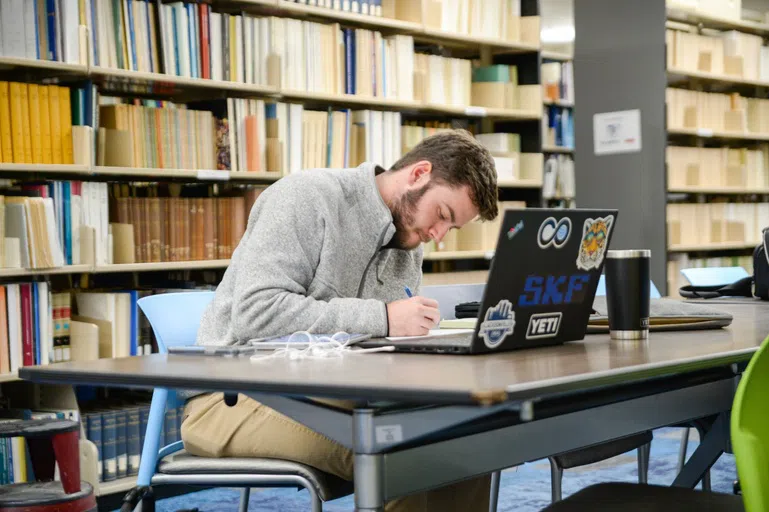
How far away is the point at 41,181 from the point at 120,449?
981 mm

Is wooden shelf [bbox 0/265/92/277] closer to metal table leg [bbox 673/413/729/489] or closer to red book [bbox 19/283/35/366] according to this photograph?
red book [bbox 19/283/35/366]

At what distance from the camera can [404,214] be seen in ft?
6.75

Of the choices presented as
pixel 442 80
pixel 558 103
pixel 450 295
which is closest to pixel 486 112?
pixel 442 80

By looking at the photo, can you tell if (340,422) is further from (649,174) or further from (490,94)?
(649,174)

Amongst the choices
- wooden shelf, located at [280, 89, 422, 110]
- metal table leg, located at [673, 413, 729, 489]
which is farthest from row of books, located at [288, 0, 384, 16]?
metal table leg, located at [673, 413, 729, 489]

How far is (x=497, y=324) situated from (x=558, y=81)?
6423 millimetres

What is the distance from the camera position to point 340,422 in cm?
115

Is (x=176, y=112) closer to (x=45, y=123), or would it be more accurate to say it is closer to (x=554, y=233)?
(x=45, y=123)

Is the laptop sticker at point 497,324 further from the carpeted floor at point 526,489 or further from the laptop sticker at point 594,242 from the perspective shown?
the carpeted floor at point 526,489

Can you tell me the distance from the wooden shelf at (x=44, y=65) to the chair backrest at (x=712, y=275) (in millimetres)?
2138

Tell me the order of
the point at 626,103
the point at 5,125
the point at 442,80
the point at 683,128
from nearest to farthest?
the point at 5,125, the point at 442,80, the point at 626,103, the point at 683,128

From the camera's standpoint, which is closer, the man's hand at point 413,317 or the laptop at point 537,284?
the laptop at point 537,284

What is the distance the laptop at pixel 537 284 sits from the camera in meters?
1.32

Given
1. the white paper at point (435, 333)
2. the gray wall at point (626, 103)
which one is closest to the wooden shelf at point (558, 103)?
the gray wall at point (626, 103)
